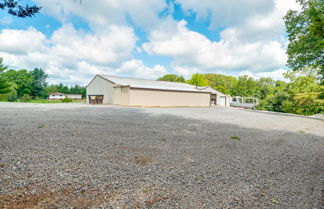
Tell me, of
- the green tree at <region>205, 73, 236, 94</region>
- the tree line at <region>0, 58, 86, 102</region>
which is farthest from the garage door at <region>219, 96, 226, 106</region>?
the tree line at <region>0, 58, 86, 102</region>

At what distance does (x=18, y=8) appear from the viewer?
3.48 meters

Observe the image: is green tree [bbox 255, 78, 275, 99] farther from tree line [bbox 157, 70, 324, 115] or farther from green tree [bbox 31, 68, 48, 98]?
green tree [bbox 31, 68, 48, 98]

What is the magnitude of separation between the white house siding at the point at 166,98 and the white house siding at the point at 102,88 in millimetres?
3705

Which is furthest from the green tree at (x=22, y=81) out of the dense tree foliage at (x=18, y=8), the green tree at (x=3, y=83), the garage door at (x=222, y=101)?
the garage door at (x=222, y=101)

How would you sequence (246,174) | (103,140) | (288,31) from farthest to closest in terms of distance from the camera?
1. (288,31)
2. (103,140)
3. (246,174)

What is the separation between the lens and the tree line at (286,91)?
43.7 feet

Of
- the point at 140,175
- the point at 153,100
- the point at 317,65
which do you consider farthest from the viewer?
the point at 153,100

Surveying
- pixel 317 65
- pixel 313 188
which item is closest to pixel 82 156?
pixel 313 188

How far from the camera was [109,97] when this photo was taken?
18.4 metres

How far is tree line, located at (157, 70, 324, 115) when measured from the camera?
1333 centimetres

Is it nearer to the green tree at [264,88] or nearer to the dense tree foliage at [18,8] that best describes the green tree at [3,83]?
the dense tree foliage at [18,8]

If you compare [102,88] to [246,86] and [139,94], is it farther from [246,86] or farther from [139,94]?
[246,86]

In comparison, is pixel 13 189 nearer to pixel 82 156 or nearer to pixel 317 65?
pixel 82 156

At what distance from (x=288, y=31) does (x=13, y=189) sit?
48.0ft
